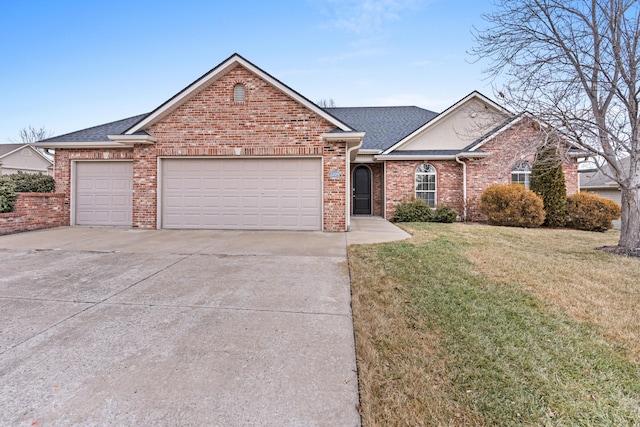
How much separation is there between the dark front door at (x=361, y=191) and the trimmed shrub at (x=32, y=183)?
40.6ft

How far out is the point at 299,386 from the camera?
7.20ft

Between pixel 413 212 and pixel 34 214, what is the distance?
43.7ft

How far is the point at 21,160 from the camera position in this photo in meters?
26.9

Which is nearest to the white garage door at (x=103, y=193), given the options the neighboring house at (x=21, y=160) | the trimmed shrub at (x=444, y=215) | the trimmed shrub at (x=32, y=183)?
the trimmed shrub at (x=32, y=183)

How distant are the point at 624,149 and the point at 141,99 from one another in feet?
72.1

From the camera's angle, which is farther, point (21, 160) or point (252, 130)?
point (21, 160)

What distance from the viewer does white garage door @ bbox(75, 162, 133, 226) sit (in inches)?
425

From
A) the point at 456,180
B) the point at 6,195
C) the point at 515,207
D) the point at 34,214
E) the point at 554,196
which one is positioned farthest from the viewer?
the point at 456,180

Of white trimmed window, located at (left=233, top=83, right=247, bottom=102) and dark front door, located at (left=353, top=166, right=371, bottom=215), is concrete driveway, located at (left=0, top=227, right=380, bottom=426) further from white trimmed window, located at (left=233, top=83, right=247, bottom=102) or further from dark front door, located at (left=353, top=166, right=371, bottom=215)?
dark front door, located at (left=353, top=166, right=371, bottom=215)

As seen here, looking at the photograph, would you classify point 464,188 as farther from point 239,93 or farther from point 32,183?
point 32,183

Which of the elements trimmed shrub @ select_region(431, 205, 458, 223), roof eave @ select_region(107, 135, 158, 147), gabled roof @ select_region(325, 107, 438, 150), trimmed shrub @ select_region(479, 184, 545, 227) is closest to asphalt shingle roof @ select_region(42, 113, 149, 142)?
roof eave @ select_region(107, 135, 158, 147)

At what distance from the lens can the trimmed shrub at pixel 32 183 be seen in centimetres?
1094

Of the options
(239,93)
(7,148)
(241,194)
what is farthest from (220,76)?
(7,148)

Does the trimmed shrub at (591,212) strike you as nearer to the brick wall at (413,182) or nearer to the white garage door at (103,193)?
the brick wall at (413,182)
